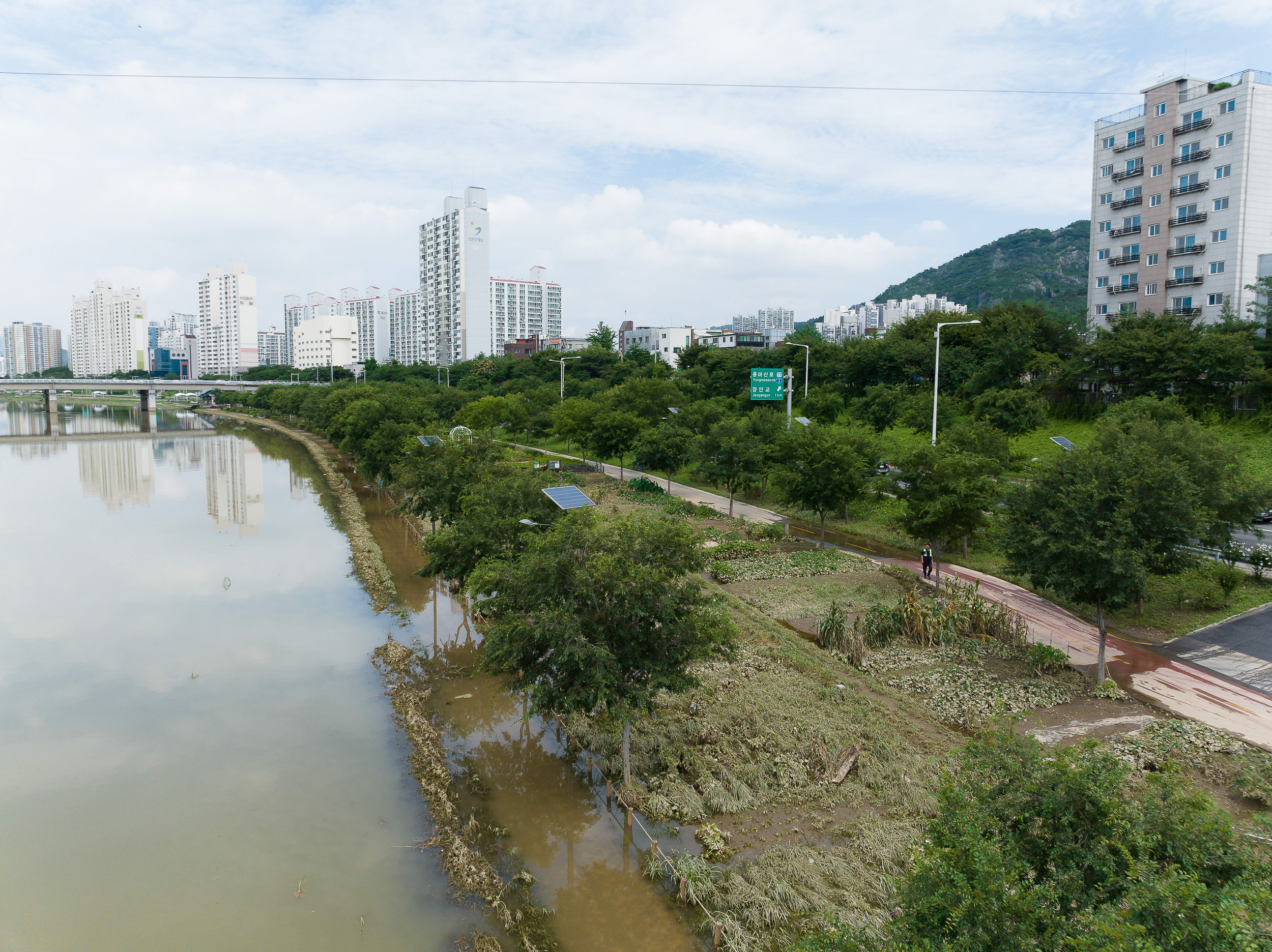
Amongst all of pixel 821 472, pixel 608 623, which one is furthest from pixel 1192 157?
pixel 608 623

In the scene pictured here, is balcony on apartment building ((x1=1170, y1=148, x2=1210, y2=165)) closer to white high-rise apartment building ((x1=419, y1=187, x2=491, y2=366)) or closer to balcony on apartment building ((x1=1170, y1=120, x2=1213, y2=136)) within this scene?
balcony on apartment building ((x1=1170, y1=120, x2=1213, y2=136))

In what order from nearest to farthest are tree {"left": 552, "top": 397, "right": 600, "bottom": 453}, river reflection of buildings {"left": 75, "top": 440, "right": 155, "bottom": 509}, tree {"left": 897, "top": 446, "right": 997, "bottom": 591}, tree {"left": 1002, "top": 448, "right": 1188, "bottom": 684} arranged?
tree {"left": 1002, "top": 448, "right": 1188, "bottom": 684} → tree {"left": 897, "top": 446, "right": 997, "bottom": 591} → river reflection of buildings {"left": 75, "top": 440, "right": 155, "bottom": 509} → tree {"left": 552, "top": 397, "right": 600, "bottom": 453}

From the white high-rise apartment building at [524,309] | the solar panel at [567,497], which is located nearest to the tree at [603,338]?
the white high-rise apartment building at [524,309]

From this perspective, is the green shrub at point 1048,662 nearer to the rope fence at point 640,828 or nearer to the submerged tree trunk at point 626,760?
the submerged tree trunk at point 626,760

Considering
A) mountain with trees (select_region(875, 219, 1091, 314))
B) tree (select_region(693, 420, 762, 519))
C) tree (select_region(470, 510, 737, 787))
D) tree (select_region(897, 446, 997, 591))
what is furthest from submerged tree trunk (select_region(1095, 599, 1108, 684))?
mountain with trees (select_region(875, 219, 1091, 314))

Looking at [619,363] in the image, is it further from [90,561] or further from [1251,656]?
[1251,656]

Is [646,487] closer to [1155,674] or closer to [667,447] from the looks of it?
[667,447]
